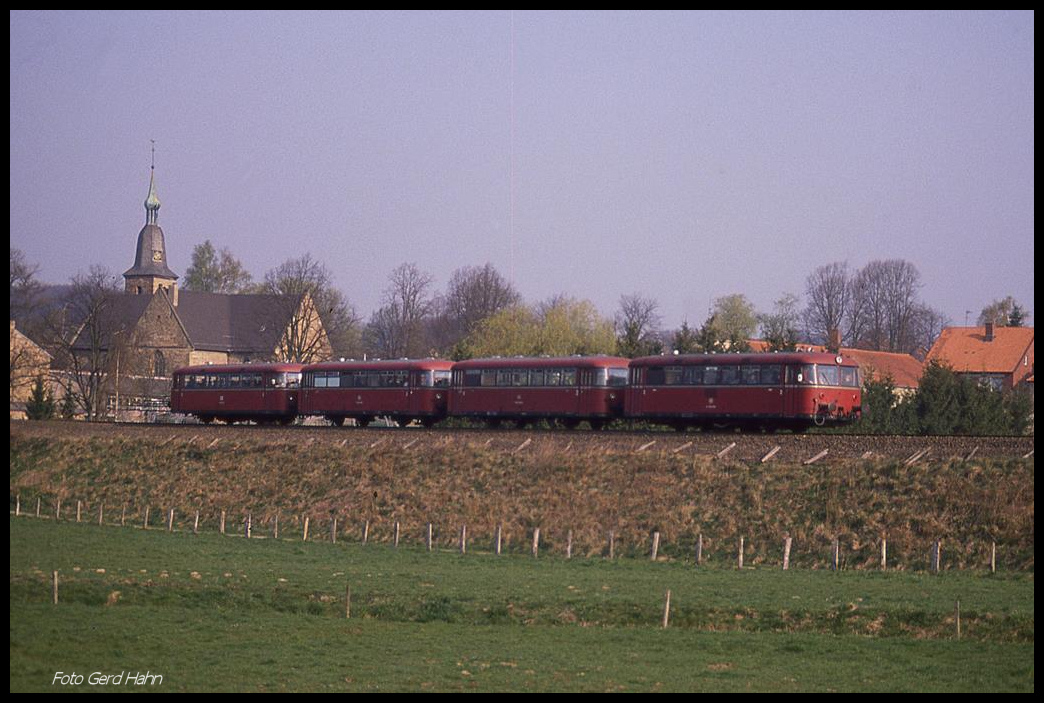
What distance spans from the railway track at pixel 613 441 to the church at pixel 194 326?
40388mm

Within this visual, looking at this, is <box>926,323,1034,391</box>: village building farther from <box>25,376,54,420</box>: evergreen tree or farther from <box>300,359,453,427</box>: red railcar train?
<box>25,376,54,420</box>: evergreen tree

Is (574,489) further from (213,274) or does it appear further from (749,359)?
(213,274)

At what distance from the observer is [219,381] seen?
65.2m

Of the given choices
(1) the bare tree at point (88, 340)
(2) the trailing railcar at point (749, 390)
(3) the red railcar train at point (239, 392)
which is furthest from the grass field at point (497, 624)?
(1) the bare tree at point (88, 340)

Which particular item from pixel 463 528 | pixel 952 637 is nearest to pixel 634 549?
pixel 463 528

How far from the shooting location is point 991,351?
93.2 meters

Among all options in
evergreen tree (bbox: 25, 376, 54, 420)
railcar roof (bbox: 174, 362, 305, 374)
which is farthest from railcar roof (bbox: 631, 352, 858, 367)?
evergreen tree (bbox: 25, 376, 54, 420)

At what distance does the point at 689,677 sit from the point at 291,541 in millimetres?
21100

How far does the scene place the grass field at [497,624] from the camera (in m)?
19.3

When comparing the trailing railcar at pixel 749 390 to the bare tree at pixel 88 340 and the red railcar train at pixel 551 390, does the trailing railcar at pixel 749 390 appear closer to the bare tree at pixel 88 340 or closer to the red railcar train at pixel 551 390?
the red railcar train at pixel 551 390

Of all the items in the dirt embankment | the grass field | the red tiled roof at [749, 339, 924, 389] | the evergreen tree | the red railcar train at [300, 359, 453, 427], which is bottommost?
the grass field

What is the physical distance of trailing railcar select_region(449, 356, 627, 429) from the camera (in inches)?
1929

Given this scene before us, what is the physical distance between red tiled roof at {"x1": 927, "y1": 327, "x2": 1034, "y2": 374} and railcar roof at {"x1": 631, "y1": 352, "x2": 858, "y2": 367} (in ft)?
164

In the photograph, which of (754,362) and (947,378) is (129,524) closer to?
(754,362)
